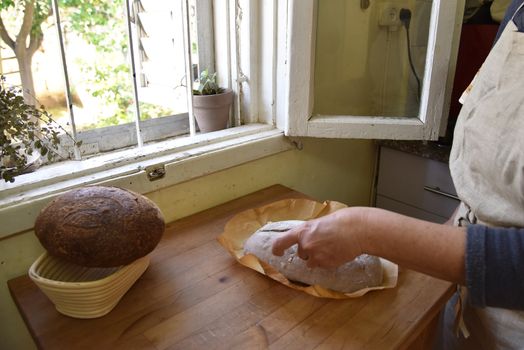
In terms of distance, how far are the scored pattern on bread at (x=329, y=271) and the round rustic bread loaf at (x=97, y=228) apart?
0.22m

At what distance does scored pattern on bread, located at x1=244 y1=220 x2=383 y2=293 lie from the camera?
740 millimetres

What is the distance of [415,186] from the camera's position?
1.44 meters

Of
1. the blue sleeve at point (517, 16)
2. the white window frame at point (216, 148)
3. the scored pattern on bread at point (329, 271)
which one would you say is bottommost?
the scored pattern on bread at point (329, 271)

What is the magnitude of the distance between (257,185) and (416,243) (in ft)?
2.10

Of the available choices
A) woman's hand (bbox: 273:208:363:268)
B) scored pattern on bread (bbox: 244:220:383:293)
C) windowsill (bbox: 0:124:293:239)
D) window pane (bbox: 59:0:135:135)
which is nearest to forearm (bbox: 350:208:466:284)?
woman's hand (bbox: 273:208:363:268)

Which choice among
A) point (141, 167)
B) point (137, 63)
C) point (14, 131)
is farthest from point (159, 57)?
point (14, 131)

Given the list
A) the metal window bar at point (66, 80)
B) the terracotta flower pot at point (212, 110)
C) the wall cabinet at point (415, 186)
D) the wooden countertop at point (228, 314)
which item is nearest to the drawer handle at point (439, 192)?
the wall cabinet at point (415, 186)

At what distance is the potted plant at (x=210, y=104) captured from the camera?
1159mm

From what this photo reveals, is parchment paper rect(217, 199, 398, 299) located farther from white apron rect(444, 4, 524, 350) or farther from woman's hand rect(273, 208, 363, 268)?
white apron rect(444, 4, 524, 350)

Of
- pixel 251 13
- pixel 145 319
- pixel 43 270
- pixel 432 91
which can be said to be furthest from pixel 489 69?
pixel 43 270

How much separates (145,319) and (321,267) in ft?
1.00

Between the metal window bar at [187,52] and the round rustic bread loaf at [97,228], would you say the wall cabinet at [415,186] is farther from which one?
the round rustic bread loaf at [97,228]

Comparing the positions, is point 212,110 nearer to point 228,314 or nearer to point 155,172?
point 155,172

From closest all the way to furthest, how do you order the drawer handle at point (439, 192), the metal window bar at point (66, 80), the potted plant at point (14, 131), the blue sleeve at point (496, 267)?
1. the blue sleeve at point (496, 267)
2. the potted plant at point (14, 131)
3. the metal window bar at point (66, 80)
4. the drawer handle at point (439, 192)
